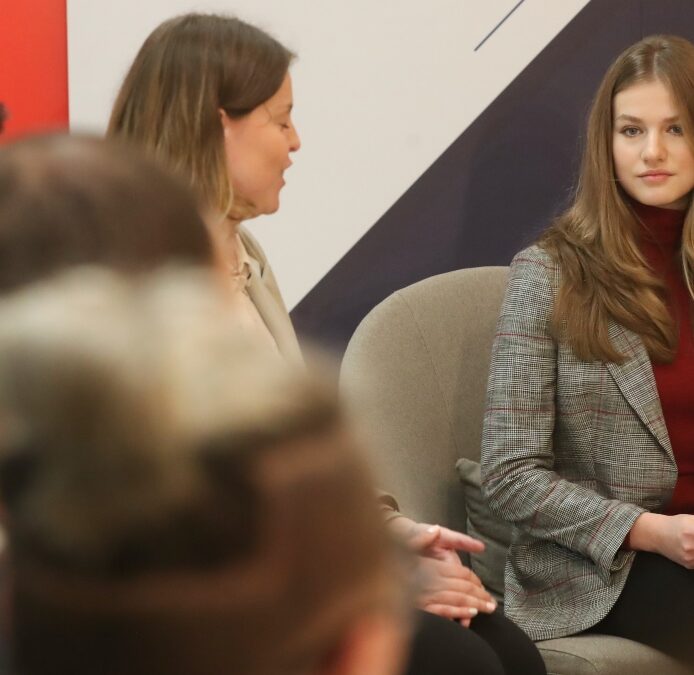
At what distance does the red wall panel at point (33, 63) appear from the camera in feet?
8.06

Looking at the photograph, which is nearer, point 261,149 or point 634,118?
point 261,149

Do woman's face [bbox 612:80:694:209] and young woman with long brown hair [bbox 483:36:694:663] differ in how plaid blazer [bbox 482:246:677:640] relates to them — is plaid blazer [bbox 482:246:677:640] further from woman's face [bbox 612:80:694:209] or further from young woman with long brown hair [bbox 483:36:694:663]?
woman's face [bbox 612:80:694:209]

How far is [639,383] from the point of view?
6.55ft

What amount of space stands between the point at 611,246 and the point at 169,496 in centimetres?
180

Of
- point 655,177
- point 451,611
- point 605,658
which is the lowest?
point 605,658

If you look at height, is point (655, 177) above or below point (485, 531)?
above

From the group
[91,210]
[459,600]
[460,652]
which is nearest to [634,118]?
[459,600]

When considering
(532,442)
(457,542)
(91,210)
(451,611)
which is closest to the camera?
(91,210)

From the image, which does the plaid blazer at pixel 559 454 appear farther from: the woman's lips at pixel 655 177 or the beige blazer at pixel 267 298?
the beige blazer at pixel 267 298

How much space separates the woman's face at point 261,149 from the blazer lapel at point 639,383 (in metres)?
0.63

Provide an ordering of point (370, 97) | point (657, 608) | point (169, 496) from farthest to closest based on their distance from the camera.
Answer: point (370, 97)
point (657, 608)
point (169, 496)

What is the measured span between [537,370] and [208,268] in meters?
1.51

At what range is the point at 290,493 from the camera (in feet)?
1.30

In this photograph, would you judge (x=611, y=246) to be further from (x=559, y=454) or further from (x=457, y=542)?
(x=457, y=542)
